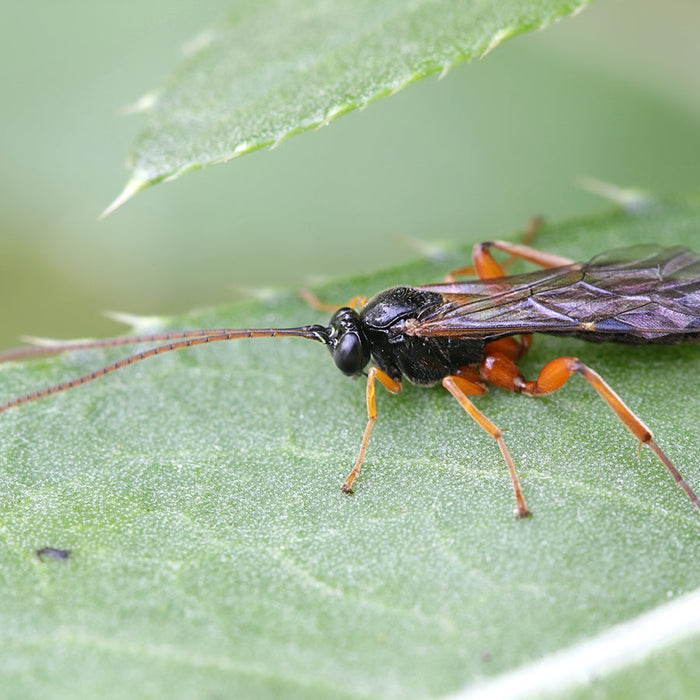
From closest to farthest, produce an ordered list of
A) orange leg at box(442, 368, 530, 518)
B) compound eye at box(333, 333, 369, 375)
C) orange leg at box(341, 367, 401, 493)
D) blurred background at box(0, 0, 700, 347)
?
1. orange leg at box(442, 368, 530, 518)
2. orange leg at box(341, 367, 401, 493)
3. compound eye at box(333, 333, 369, 375)
4. blurred background at box(0, 0, 700, 347)

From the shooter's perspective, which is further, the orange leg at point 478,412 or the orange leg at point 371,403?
the orange leg at point 371,403

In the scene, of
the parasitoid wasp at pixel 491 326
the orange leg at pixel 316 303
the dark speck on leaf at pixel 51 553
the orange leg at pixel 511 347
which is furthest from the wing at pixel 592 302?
the dark speck on leaf at pixel 51 553

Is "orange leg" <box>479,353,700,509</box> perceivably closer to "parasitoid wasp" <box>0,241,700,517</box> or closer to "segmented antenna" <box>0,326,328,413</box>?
"parasitoid wasp" <box>0,241,700,517</box>

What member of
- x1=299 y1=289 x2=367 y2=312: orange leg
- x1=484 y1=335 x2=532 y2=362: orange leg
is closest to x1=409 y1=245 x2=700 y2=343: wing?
x1=484 y1=335 x2=532 y2=362: orange leg

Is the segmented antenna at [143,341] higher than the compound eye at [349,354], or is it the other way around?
the segmented antenna at [143,341]

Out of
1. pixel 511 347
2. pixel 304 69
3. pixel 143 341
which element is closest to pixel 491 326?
pixel 511 347

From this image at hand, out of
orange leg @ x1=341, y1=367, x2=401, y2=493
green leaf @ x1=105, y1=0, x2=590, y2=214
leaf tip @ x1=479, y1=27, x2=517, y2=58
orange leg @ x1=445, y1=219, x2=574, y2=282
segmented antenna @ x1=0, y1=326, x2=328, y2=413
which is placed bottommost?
orange leg @ x1=341, y1=367, x2=401, y2=493

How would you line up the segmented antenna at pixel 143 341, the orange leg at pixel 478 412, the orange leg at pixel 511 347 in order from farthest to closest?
1. the orange leg at pixel 511 347
2. the segmented antenna at pixel 143 341
3. the orange leg at pixel 478 412

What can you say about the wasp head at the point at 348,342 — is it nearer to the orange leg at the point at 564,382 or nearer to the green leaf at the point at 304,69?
the orange leg at the point at 564,382
